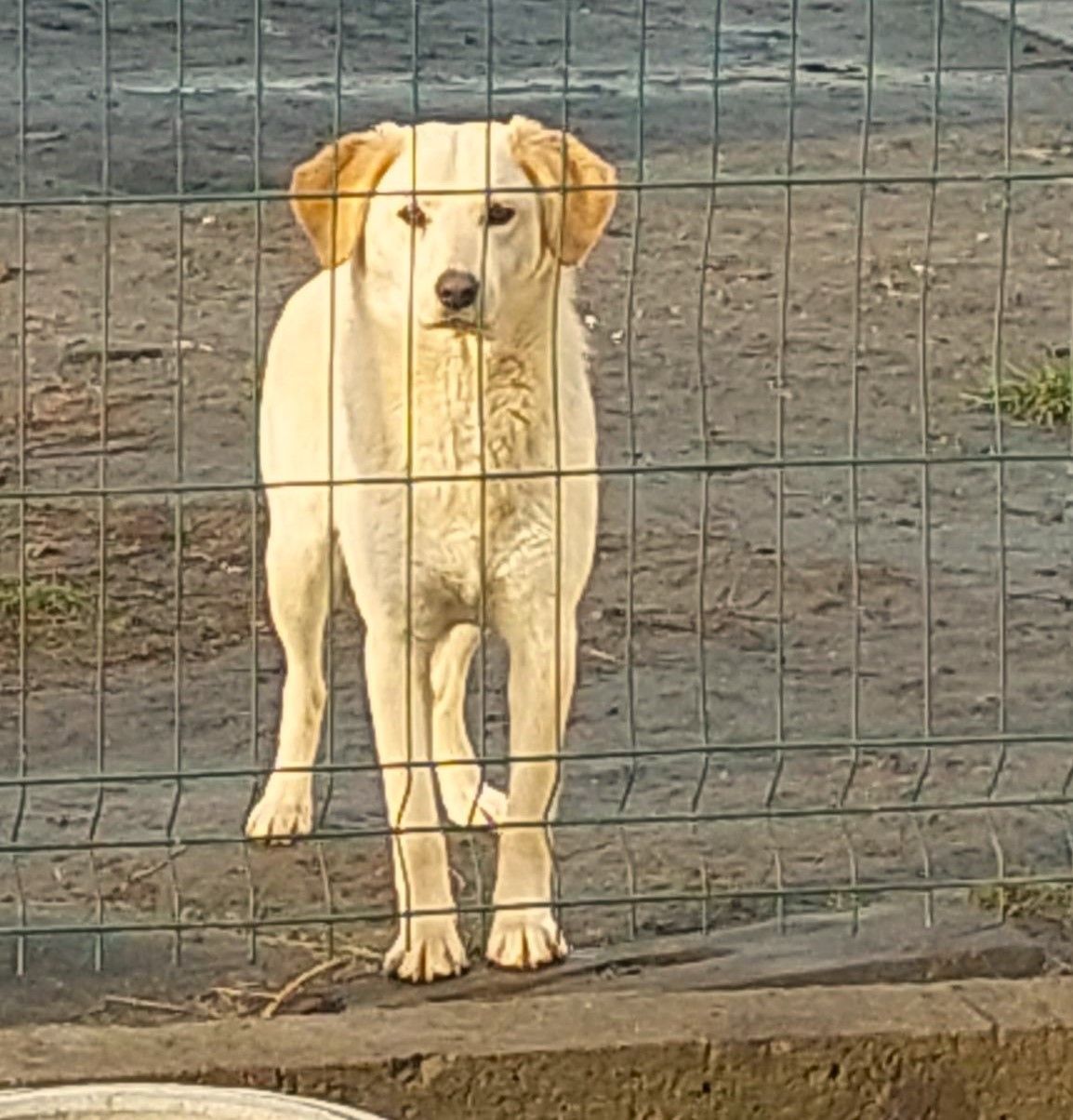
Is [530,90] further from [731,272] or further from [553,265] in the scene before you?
[553,265]

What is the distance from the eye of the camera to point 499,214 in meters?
4.61

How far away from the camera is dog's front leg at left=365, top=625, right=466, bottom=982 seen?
15.6 feet

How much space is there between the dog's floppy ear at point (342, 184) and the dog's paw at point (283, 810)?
Result: 1.02 m

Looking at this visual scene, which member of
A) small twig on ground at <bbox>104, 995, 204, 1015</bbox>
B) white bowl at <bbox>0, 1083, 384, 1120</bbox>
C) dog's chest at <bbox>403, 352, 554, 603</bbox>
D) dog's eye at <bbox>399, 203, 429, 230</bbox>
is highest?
dog's eye at <bbox>399, 203, 429, 230</bbox>

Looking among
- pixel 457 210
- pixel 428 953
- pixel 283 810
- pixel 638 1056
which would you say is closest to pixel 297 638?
pixel 283 810

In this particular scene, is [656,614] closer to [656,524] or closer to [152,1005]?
[656,524]

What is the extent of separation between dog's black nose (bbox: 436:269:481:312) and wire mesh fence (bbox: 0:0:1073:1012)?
26cm

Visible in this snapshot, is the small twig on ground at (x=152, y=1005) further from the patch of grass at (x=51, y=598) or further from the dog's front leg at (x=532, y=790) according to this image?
the patch of grass at (x=51, y=598)

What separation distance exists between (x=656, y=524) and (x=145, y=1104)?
398 cm

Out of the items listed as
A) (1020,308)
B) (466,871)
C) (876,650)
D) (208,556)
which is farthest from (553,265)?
(1020,308)

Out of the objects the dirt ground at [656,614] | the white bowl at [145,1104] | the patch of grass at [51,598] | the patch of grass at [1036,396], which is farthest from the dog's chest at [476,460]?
the patch of grass at [1036,396]

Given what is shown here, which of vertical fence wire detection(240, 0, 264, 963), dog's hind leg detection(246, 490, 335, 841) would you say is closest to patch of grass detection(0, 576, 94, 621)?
vertical fence wire detection(240, 0, 264, 963)

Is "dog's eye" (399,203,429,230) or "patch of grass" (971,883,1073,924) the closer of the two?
"dog's eye" (399,203,429,230)

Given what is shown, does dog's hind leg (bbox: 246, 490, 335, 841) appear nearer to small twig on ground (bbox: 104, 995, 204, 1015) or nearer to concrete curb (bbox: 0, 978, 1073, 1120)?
small twig on ground (bbox: 104, 995, 204, 1015)
